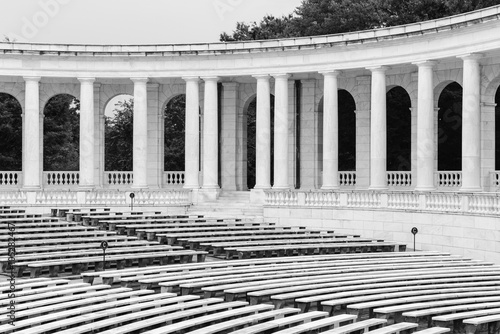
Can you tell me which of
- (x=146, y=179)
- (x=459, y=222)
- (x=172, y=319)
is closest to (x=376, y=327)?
(x=172, y=319)

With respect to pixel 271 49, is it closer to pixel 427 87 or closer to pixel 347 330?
pixel 427 87

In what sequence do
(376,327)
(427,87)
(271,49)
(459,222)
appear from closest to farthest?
(376,327), (459,222), (427,87), (271,49)

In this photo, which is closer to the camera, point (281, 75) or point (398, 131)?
point (281, 75)

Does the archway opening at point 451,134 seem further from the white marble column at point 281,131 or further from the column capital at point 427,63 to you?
the column capital at point 427,63

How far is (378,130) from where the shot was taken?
3219 inches

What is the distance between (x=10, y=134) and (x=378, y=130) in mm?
58417

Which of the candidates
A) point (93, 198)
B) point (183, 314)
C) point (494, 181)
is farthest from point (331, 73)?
point (183, 314)

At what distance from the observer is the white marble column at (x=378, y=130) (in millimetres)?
81750

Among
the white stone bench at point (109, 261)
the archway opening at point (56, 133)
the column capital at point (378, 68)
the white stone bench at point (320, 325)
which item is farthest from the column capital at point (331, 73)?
the archway opening at point (56, 133)

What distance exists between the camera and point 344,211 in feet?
249

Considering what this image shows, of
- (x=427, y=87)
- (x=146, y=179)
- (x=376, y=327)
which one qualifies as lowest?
(x=376, y=327)

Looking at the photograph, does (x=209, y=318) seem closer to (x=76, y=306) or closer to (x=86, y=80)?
(x=76, y=306)

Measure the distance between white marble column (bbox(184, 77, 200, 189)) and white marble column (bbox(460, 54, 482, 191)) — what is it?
86.3 feet

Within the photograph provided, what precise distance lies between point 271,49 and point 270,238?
24294 mm
